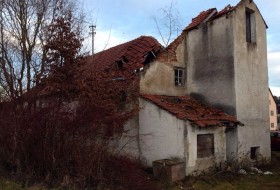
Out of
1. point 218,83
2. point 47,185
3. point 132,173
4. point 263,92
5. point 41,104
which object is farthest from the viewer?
point 263,92

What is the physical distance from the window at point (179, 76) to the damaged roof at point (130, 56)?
5.88 feet

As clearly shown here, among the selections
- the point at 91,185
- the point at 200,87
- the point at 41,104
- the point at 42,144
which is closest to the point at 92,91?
the point at 41,104

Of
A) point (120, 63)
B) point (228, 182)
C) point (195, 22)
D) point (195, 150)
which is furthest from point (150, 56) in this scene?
point (228, 182)

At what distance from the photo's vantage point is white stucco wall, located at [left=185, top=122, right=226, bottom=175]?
45.5ft

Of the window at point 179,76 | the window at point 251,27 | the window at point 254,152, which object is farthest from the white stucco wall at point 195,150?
the window at point 251,27

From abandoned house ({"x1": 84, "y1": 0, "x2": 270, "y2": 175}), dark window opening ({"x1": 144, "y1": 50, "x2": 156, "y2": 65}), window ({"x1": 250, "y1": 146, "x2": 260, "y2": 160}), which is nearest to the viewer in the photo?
abandoned house ({"x1": 84, "y1": 0, "x2": 270, "y2": 175})

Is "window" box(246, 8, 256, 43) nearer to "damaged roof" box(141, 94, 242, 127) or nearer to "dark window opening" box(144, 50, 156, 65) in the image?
"damaged roof" box(141, 94, 242, 127)

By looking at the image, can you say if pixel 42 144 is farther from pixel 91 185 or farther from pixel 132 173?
pixel 132 173

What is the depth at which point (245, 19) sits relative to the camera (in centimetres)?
1769

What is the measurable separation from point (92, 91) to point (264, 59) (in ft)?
33.8

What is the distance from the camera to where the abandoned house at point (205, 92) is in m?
14.6

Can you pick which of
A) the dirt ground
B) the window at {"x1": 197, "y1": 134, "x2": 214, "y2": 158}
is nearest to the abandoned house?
the window at {"x1": 197, "y1": 134, "x2": 214, "y2": 158}

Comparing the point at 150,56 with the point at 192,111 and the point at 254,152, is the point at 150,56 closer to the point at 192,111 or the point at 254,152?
the point at 192,111

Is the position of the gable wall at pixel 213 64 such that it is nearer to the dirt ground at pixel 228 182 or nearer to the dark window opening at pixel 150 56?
the dark window opening at pixel 150 56
